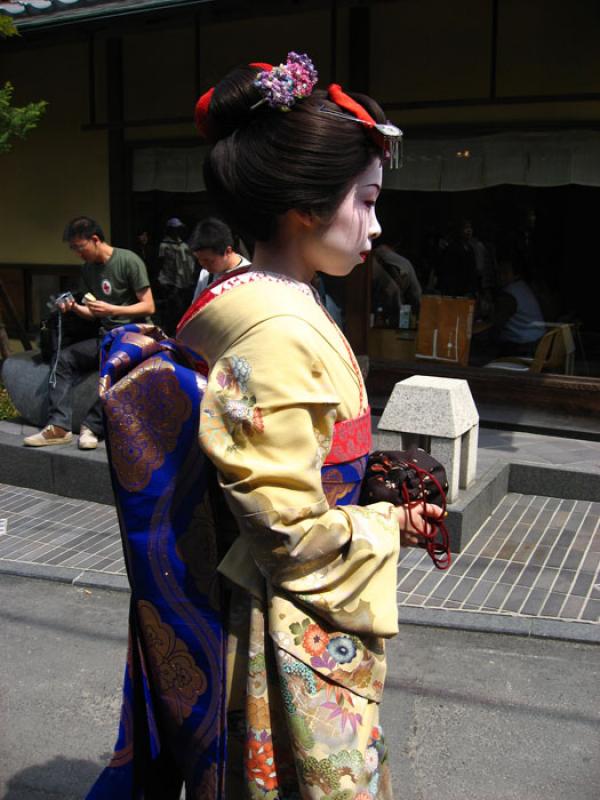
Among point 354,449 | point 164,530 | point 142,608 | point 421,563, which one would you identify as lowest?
point 421,563

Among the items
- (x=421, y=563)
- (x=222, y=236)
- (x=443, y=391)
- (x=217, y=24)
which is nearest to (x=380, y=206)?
(x=217, y=24)

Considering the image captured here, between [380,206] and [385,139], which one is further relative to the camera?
[380,206]

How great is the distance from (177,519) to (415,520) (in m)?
0.51

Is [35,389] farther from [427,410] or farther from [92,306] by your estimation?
[427,410]

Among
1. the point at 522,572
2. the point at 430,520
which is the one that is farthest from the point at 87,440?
the point at 430,520

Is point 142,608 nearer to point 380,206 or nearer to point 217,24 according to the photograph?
point 380,206

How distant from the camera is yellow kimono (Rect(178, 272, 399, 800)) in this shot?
1.59 m

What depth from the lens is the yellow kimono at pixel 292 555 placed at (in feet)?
5.23

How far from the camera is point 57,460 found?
6.45m

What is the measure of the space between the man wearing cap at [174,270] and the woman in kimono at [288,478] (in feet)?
26.6

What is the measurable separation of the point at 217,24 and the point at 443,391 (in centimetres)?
Result: 551

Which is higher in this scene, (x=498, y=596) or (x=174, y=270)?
(x=174, y=270)

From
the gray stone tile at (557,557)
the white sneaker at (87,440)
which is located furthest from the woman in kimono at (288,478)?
the white sneaker at (87,440)

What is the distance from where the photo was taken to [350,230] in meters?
1.82
